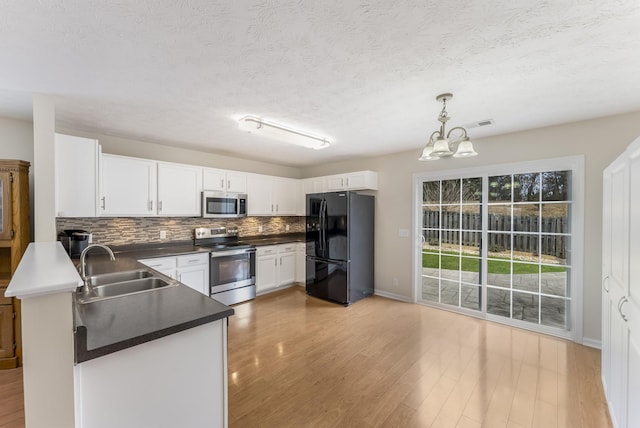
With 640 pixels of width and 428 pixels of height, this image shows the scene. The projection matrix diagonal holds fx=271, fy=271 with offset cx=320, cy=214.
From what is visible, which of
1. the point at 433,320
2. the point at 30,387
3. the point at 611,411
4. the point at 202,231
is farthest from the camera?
the point at 202,231

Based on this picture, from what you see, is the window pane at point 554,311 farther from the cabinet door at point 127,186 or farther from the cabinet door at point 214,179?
the cabinet door at point 127,186

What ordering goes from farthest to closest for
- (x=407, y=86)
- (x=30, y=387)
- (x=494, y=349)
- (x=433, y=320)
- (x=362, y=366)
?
(x=433, y=320) < (x=494, y=349) < (x=362, y=366) < (x=407, y=86) < (x=30, y=387)

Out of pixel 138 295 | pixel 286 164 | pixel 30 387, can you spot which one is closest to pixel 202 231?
pixel 286 164

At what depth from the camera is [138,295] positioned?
170 centimetres

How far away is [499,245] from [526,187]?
2.58ft

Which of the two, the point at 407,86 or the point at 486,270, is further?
the point at 486,270

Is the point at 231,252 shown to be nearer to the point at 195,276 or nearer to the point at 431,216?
the point at 195,276

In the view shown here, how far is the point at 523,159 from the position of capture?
3301 mm

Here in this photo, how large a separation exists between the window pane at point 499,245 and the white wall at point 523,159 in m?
0.72

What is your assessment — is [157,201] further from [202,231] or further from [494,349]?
[494,349]

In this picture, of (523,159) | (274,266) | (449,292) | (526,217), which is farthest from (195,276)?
(523,159)

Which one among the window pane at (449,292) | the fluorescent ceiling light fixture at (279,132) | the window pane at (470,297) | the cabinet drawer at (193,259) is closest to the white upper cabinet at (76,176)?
the cabinet drawer at (193,259)

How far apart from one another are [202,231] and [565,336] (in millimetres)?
4952

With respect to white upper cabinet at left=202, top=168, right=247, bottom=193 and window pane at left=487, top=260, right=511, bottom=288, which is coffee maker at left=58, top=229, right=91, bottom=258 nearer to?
white upper cabinet at left=202, top=168, right=247, bottom=193
